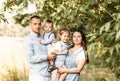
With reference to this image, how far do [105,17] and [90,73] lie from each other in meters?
6.60

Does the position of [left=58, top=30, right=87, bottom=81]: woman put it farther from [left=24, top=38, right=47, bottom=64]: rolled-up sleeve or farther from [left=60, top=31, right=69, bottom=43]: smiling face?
[left=24, top=38, right=47, bottom=64]: rolled-up sleeve

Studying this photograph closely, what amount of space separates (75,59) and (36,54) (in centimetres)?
47

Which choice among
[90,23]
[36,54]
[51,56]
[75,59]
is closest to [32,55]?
[36,54]

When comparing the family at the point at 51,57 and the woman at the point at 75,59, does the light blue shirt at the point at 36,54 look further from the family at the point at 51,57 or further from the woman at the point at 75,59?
the woman at the point at 75,59

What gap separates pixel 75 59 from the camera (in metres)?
5.14

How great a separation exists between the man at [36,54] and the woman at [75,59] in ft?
0.70

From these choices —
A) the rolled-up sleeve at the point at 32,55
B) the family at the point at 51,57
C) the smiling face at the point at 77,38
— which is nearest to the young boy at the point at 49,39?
the family at the point at 51,57

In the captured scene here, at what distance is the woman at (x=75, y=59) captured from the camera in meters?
5.13

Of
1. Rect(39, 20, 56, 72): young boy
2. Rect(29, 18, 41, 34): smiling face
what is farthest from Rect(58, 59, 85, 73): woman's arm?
Rect(29, 18, 41, 34): smiling face

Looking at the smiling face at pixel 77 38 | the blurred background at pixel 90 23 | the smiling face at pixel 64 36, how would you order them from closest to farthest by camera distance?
the blurred background at pixel 90 23
the smiling face at pixel 77 38
the smiling face at pixel 64 36

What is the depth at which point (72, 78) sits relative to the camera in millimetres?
5215

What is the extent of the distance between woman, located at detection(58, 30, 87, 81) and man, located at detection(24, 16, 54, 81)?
8.4 inches

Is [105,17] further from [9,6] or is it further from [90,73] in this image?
[90,73]

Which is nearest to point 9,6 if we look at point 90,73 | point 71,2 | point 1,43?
point 71,2
